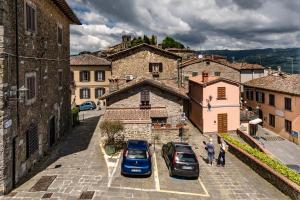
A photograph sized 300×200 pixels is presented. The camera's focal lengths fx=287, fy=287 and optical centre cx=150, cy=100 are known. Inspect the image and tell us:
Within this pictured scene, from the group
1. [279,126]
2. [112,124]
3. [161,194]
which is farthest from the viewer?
[279,126]

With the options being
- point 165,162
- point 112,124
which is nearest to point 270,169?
point 165,162

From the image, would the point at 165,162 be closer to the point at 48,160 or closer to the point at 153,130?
the point at 153,130

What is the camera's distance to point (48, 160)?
1931cm

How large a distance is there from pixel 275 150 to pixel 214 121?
6500 mm

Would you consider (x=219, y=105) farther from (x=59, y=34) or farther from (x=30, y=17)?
(x=30, y=17)

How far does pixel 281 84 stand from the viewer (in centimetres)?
3444

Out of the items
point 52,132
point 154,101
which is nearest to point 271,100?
point 154,101

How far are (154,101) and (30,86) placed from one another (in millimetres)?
12545

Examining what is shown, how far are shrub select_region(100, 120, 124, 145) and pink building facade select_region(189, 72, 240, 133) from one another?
10726 millimetres

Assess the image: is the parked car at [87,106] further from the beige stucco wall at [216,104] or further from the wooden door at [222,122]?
the wooden door at [222,122]

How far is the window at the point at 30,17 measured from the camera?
16183 millimetres

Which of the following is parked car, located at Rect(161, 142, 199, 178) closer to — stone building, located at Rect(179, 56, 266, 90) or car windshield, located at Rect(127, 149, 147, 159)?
car windshield, located at Rect(127, 149, 147, 159)

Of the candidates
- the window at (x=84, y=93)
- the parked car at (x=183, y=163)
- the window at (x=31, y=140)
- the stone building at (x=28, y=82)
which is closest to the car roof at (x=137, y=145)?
the parked car at (x=183, y=163)

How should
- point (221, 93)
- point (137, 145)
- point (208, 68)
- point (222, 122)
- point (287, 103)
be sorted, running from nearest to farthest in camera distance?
1. point (137, 145)
2. point (221, 93)
3. point (222, 122)
4. point (287, 103)
5. point (208, 68)
